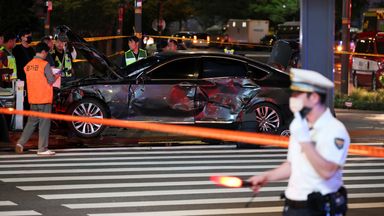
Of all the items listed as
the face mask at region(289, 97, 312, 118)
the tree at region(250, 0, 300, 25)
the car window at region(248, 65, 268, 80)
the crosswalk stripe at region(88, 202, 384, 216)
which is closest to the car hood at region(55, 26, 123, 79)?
the car window at region(248, 65, 268, 80)

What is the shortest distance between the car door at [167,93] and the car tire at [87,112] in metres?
0.54

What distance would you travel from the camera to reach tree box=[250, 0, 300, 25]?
226ft

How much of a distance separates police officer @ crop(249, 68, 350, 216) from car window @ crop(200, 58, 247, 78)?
9.14m

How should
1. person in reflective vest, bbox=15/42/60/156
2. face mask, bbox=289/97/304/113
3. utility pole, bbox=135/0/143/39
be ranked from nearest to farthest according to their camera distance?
face mask, bbox=289/97/304/113
person in reflective vest, bbox=15/42/60/156
utility pole, bbox=135/0/143/39

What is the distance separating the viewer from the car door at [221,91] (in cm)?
1426

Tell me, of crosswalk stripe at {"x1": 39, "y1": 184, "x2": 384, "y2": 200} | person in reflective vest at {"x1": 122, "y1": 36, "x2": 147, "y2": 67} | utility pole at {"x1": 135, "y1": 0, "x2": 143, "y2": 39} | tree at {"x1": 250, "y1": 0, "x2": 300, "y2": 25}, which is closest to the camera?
crosswalk stripe at {"x1": 39, "y1": 184, "x2": 384, "y2": 200}

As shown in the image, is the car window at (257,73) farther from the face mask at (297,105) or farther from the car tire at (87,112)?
the face mask at (297,105)

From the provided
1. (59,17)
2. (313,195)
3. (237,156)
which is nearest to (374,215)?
(313,195)

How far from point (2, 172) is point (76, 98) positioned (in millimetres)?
3328

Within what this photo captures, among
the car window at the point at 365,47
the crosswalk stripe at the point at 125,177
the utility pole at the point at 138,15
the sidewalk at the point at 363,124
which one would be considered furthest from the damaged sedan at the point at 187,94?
the car window at the point at 365,47

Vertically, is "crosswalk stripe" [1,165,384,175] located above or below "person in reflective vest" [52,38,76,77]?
below

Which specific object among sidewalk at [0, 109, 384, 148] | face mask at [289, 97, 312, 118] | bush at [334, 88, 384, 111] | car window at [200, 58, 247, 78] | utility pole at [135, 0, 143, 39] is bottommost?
sidewalk at [0, 109, 384, 148]

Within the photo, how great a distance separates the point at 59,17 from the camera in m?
38.4

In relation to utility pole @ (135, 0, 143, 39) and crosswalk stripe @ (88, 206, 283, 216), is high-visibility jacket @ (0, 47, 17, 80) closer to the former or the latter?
utility pole @ (135, 0, 143, 39)
